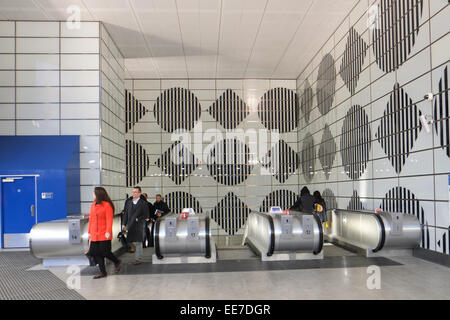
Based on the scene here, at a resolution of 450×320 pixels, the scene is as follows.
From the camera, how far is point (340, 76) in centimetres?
1311

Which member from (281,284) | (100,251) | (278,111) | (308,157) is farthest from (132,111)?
(281,284)

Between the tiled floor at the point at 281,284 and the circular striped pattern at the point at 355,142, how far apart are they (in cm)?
363

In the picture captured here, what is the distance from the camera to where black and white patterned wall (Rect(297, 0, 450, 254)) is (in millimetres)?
7855

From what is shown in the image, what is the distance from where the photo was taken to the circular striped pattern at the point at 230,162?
18.6m

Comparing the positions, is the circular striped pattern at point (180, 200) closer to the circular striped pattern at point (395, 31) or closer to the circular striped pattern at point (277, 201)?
the circular striped pattern at point (277, 201)

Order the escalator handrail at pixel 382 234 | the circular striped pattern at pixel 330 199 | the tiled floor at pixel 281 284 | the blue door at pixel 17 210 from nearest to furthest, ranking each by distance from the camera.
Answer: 1. the tiled floor at pixel 281 284
2. the escalator handrail at pixel 382 234
3. the blue door at pixel 17 210
4. the circular striped pattern at pixel 330 199

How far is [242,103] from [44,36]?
9337mm

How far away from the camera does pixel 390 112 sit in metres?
9.77

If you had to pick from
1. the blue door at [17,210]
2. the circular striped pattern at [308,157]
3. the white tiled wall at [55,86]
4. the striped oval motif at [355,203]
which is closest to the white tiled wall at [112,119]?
the white tiled wall at [55,86]

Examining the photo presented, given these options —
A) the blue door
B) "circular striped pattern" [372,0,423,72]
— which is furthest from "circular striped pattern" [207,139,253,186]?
"circular striped pattern" [372,0,423,72]

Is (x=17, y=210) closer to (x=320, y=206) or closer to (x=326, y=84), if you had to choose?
(x=320, y=206)

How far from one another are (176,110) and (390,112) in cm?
1096
